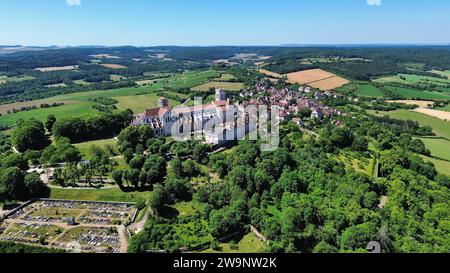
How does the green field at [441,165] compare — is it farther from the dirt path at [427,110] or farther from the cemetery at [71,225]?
the cemetery at [71,225]

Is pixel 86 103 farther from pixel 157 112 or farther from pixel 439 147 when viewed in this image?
pixel 439 147

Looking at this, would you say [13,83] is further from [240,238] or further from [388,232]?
[388,232]

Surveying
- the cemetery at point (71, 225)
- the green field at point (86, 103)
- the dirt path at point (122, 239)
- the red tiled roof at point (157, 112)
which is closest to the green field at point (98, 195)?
the cemetery at point (71, 225)

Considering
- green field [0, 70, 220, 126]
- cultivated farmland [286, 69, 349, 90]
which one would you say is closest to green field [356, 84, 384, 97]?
cultivated farmland [286, 69, 349, 90]

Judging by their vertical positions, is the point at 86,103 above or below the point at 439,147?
above

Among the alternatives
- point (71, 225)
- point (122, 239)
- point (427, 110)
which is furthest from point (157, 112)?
point (427, 110)

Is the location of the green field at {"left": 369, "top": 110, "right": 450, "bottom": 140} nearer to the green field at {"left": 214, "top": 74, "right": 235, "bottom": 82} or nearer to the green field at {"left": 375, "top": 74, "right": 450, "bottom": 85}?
the green field at {"left": 375, "top": 74, "right": 450, "bottom": 85}
